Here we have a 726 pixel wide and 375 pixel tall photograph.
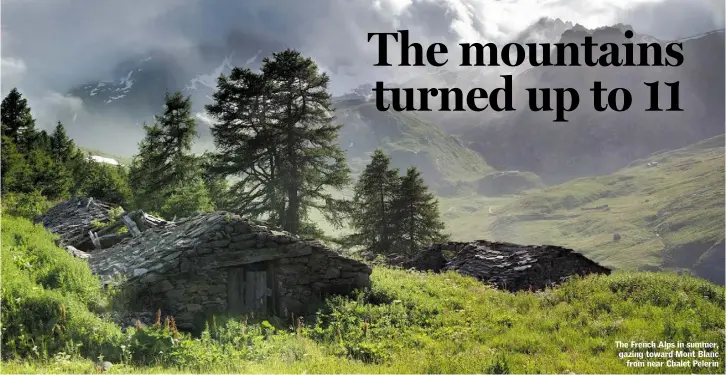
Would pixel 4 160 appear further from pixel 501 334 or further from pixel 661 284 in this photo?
pixel 661 284

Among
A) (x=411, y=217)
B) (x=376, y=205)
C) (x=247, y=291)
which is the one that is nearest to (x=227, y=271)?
(x=247, y=291)

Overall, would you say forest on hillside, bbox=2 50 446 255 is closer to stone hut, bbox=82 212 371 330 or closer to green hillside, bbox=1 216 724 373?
stone hut, bbox=82 212 371 330

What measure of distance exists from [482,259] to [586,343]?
12842 millimetres

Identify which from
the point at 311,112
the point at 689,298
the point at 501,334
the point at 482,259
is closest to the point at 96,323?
the point at 501,334

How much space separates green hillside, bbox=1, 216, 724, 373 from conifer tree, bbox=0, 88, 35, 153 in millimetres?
43855

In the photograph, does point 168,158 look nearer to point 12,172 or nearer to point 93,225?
point 12,172

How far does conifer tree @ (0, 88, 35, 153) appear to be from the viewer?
52.2 meters

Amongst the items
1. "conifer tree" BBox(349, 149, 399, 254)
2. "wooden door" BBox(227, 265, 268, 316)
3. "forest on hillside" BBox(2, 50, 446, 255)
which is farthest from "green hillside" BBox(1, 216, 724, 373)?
"conifer tree" BBox(349, 149, 399, 254)

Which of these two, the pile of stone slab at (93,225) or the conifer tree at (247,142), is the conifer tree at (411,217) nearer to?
the conifer tree at (247,142)

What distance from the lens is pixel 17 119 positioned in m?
53.1

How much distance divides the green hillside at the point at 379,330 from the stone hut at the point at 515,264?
14.7ft

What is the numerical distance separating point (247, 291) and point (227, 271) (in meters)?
0.80

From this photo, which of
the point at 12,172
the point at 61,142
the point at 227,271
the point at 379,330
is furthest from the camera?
the point at 61,142

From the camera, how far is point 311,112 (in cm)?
3362
